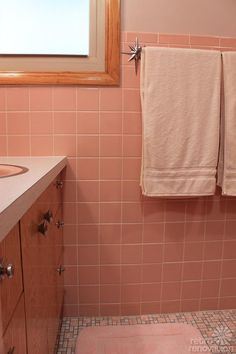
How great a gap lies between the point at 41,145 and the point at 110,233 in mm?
553

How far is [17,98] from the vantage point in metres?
1.28

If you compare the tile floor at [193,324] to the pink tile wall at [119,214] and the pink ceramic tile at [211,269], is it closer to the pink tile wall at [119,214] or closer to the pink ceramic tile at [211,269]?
the pink tile wall at [119,214]

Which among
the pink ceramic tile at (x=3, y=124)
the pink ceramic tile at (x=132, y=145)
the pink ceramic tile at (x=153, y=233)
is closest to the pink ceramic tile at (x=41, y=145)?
the pink ceramic tile at (x=3, y=124)

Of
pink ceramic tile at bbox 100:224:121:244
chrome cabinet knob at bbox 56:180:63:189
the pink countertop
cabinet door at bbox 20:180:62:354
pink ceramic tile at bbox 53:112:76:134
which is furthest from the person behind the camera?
pink ceramic tile at bbox 100:224:121:244

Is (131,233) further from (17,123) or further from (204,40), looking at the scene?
(204,40)

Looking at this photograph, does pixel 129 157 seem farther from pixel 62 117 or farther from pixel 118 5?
pixel 118 5

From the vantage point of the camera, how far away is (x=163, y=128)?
1.26m

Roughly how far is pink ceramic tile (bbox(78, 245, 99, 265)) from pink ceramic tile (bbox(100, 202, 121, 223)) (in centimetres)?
15

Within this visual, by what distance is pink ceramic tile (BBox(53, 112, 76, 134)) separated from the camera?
1.31 m

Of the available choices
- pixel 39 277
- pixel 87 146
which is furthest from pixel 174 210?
pixel 39 277

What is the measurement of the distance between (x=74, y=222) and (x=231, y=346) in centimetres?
92

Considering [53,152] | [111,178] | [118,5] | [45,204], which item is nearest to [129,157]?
[111,178]

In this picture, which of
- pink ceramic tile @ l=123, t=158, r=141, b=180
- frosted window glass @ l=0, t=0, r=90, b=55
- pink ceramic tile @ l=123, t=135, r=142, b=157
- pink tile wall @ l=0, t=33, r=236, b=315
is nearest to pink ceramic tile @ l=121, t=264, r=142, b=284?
pink tile wall @ l=0, t=33, r=236, b=315

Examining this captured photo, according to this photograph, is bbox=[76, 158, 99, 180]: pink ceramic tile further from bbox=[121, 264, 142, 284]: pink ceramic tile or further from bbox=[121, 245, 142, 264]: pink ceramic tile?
bbox=[121, 264, 142, 284]: pink ceramic tile
